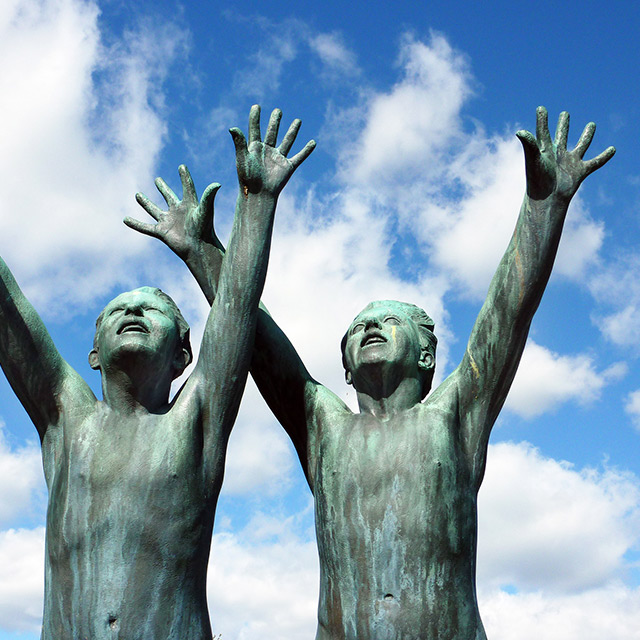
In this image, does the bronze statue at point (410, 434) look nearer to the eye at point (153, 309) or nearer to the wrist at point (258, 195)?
the eye at point (153, 309)

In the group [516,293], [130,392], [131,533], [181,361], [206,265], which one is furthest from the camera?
[206,265]

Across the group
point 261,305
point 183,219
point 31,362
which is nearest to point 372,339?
point 261,305

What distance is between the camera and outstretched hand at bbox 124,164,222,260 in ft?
28.2

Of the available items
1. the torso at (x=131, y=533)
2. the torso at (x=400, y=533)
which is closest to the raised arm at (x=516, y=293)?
the torso at (x=400, y=533)

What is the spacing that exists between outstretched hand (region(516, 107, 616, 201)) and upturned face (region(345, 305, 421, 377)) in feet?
4.48

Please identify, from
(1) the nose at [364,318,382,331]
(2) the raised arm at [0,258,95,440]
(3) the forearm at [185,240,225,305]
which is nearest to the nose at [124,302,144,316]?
(2) the raised arm at [0,258,95,440]

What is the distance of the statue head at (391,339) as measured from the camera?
7551mm

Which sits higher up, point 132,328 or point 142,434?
point 132,328

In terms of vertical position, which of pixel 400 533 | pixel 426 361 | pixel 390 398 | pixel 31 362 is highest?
pixel 426 361

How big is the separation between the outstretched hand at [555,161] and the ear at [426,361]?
1.44m

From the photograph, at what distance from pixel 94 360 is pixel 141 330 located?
0.64 meters

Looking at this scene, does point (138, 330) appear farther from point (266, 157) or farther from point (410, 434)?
point (410, 434)

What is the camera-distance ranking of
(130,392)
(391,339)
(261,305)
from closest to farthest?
(130,392) → (391,339) → (261,305)

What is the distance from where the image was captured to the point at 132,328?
7.53m
